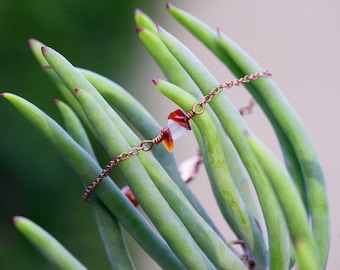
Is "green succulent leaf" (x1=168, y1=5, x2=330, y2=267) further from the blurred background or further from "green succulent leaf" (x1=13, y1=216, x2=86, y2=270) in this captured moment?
the blurred background

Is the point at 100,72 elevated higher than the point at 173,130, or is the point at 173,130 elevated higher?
the point at 100,72

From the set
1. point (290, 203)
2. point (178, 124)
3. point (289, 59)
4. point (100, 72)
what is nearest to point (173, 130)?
point (178, 124)

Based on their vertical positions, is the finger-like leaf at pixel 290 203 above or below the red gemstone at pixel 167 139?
below

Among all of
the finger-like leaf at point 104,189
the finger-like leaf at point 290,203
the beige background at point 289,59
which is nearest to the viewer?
the finger-like leaf at point 290,203

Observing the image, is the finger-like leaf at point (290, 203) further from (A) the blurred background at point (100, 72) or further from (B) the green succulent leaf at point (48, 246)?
(A) the blurred background at point (100, 72)

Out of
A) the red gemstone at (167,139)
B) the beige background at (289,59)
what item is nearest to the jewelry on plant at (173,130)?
the red gemstone at (167,139)

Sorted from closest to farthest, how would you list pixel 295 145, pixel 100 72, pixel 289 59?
pixel 295 145, pixel 100 72, pixel 289 59

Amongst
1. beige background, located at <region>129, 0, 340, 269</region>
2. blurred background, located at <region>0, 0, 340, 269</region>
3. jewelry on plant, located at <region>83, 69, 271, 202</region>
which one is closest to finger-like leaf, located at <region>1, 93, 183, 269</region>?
jewelry on plant, located at <region>83, 69, 271, 202</region>

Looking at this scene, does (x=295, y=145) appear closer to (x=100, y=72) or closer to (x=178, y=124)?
(x=178, y=124)
